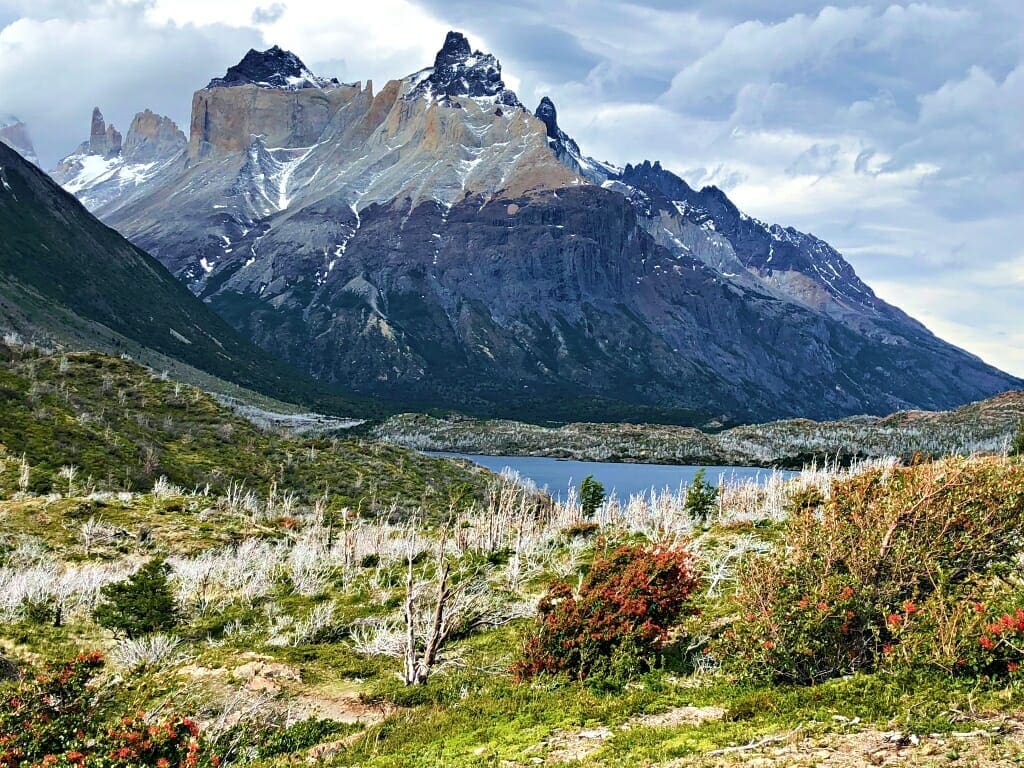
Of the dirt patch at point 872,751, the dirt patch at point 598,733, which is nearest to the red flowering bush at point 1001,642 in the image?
the dirt patch at point 872,751

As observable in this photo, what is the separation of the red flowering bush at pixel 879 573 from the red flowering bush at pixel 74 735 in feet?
40.9

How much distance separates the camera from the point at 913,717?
11766 millimetres

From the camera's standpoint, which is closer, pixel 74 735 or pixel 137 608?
pixel 74 735

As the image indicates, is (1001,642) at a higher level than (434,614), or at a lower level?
higher

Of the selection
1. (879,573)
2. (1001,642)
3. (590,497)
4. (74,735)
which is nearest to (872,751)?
(1001,642)

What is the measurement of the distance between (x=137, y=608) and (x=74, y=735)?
12.7m

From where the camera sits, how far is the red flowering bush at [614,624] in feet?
61.9

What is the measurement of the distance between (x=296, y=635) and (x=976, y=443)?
223723mm

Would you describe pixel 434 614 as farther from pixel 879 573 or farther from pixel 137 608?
pixel 879 573

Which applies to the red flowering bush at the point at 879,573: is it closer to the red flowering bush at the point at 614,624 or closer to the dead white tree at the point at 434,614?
the red flowering bush at the point at 614,624

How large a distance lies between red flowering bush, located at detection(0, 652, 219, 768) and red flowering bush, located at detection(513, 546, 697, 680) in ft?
30.4

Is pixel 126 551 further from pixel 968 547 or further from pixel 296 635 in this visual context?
pixel 968 547

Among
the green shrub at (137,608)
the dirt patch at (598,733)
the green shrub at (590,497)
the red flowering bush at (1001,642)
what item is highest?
the red flowering bush at (1001,642)

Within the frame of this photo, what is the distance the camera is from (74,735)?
13.8 m
